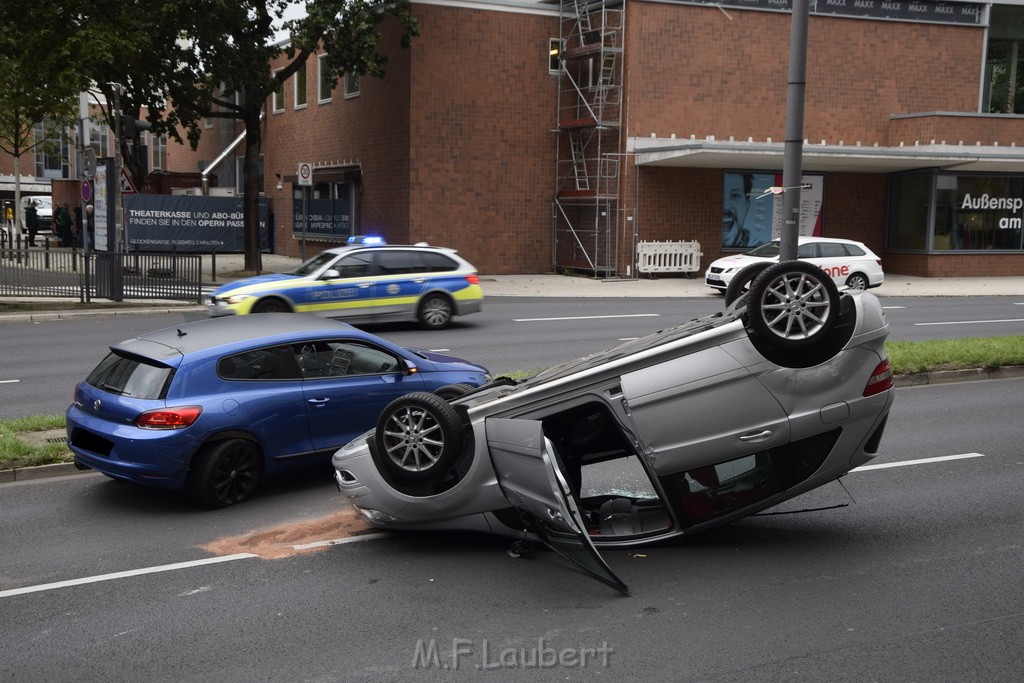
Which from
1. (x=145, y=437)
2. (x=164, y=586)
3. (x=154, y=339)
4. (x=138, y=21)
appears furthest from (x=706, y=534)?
(x=138, y=21)

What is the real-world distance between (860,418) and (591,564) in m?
1.91

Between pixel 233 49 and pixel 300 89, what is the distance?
14.3 meters

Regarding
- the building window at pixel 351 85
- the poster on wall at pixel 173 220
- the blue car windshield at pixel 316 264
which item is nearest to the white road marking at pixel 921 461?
the blue car windshield at pixel 316 264

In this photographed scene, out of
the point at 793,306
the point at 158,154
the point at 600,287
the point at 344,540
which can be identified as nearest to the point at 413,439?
the point at 344,540

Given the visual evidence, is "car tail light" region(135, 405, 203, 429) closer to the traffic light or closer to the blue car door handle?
the blue car door handle

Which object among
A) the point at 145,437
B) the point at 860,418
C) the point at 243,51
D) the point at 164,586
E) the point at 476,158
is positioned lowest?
the point at 164,586

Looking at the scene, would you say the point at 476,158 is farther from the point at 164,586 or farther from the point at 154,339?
the point at 164,586

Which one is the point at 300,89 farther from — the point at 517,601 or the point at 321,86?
the point at 517,601

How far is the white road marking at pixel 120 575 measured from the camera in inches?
249

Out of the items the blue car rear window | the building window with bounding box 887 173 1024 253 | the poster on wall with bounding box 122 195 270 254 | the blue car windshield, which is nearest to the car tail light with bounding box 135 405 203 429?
the blue car rear window

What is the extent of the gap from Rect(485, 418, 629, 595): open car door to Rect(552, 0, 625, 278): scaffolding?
81.0 ft

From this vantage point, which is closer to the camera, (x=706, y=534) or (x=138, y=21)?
(x=706, y=534)

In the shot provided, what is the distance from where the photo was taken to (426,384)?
915cm

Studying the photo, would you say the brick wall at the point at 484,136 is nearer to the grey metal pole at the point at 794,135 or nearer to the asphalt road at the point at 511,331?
the asphalt road at the point at 511,331
